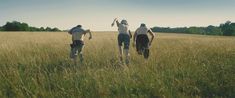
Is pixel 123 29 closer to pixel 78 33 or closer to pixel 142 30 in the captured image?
pixel 142 30

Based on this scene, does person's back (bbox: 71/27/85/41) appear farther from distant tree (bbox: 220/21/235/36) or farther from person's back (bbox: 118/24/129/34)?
distant tree (bbox: 220/21/235/36)

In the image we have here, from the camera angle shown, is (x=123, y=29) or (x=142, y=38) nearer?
(x=123, y=29)

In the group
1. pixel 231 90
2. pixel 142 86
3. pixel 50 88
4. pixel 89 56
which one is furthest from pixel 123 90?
pixel 89 56

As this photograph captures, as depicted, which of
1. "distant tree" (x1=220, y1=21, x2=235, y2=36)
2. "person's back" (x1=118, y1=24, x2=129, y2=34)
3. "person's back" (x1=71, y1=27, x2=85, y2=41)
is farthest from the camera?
"distant tree" (x1=220, y1=21, x2=235, y2=36)

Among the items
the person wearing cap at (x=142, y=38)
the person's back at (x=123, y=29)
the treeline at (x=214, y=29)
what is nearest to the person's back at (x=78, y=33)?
the person's back at (x=123, y=29)

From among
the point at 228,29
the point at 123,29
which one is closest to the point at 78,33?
the point at 123,29

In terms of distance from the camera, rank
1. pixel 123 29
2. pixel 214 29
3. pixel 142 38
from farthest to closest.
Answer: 1. pixel 214 29
2. pixel 142 38
3. pixel 123 29

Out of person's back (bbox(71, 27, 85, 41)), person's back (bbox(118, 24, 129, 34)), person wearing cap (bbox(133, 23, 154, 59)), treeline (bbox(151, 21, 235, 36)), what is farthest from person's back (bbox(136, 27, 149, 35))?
treeline (bbox(151, 21, 235, 36))

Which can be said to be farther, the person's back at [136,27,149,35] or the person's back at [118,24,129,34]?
the person's back at [136,27,149,35]

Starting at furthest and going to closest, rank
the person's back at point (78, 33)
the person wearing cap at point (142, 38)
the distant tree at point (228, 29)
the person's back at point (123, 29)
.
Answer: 1. the distant tree at point (228, 29)
2. the person wearing cap at point (142, 38)
3. the person's back at point (123, 29)
4. the person's back at point (78, 33)

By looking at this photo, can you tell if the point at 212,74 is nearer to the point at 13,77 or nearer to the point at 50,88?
the point at 50,88

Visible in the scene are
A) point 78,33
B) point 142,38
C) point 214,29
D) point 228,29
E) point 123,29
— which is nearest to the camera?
point 78,33

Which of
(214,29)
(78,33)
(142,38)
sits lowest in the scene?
(214,29)

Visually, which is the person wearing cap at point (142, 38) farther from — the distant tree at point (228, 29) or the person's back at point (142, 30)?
the distant tree at point (228, 29)
